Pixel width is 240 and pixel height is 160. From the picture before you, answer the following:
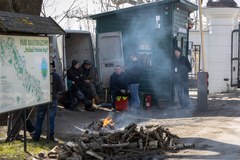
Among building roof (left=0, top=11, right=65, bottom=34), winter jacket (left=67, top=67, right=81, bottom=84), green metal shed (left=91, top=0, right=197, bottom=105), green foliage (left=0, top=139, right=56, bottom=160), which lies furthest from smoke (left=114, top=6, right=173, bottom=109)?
green foliage (left=0, top=139, right=56, bottom=160)

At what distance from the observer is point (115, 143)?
8.27m

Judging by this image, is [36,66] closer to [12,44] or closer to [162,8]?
[12,44]

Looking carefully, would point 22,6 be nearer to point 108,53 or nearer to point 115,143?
point 108,53

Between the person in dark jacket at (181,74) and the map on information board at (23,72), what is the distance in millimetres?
6018

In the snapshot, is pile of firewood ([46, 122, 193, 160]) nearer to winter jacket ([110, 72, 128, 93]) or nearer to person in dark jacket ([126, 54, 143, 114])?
person in dark jacket ([126, 54, 143, 114])

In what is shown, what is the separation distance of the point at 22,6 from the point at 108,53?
4.34 m

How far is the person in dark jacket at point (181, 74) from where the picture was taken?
46.5 ft

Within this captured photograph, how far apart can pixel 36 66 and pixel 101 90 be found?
6830mm

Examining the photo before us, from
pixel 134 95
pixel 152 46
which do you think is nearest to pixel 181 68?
pixel 152 46

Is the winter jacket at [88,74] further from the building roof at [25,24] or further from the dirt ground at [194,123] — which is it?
the building roof at [25,24]

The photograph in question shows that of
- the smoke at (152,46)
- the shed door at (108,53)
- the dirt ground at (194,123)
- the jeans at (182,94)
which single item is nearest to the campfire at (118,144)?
the dirt ground at (194,123)

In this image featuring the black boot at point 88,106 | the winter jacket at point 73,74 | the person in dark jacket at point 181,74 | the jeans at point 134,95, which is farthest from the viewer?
the black boot at point 88,106

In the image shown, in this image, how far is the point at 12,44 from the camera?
779 cm

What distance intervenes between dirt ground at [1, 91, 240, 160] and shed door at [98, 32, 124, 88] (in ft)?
4.43
